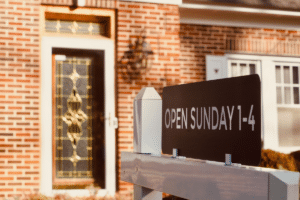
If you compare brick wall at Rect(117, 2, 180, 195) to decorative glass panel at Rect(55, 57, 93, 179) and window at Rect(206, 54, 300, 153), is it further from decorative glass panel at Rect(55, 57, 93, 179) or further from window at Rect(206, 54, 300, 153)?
window at Rect(206, 54, 300, 153)

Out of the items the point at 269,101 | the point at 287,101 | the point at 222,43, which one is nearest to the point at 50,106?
the point at 222,43

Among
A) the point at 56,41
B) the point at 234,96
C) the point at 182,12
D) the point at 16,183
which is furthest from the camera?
the point at 182,12

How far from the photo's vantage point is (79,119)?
6.45 meters

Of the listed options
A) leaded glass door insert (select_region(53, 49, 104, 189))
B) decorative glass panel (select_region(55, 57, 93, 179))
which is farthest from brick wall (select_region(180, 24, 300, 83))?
decorative glass panel (select_region(55, 57, 93, 179))

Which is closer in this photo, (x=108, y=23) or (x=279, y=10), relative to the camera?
(x=108, y=23)

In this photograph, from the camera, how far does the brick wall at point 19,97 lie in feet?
19.1

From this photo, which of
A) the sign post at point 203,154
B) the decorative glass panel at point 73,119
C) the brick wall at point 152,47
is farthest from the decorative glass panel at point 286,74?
the sign post at point 203,154

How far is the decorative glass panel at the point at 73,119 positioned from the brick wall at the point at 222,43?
5.85ft

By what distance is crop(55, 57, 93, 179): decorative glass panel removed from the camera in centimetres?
636

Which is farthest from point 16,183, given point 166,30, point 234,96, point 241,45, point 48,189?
point 234,96

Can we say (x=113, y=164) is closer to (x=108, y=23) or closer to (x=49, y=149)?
(x=49, y=149)

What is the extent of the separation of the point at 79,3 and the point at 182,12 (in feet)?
6.09

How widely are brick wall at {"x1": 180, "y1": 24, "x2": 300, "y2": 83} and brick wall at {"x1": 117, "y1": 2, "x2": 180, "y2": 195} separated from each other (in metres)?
0.49

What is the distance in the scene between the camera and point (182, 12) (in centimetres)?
700
